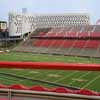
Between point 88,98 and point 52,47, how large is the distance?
3055cm

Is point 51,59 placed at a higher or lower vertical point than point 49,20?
lower

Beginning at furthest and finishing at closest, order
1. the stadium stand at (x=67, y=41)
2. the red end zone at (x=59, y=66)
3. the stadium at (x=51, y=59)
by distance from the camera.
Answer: the stadium stand at (x=67, y=41) → the stadium at (x=51, y=59) → the red end zone at (x=59, y=66)

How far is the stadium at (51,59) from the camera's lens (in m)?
2.53

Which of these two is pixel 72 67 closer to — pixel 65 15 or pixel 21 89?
pixel 21 89

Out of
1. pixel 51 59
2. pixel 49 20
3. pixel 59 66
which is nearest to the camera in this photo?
pixel 59 66

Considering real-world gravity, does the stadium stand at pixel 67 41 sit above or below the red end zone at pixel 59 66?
below

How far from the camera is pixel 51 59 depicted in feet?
77.6

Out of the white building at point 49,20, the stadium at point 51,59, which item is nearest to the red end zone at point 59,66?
the stadium at point 51,59

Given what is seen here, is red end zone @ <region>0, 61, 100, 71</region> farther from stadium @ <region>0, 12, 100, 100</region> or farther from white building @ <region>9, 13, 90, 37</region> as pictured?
white building @ <region>9, 13, 90, 37</region>

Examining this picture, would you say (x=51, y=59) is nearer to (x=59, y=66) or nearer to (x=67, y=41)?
(x=67, y=41)

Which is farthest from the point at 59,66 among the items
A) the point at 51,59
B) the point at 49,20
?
the point at 49,20

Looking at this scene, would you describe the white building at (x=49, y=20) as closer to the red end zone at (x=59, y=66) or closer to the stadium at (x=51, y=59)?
the stadium at (x=51, y=59)

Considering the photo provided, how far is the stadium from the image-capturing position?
8.29ft

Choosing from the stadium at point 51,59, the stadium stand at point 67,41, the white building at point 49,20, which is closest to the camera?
the stadium at point 51,59
